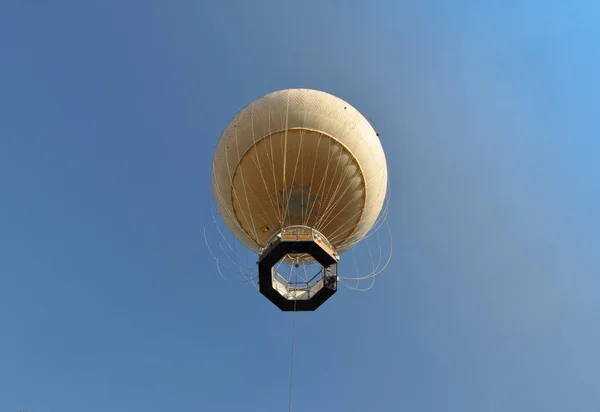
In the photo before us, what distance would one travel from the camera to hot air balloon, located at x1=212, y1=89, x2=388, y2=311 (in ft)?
62.3

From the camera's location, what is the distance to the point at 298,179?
19.2 m

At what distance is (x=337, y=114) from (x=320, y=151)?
160cm

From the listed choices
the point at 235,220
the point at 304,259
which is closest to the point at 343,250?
the point at 304,259

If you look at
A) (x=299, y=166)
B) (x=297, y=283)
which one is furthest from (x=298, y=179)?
(x=297, y=283)

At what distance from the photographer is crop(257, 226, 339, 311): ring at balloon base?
1859 centimetres

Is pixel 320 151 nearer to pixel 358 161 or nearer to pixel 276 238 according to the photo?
pixel 358 161

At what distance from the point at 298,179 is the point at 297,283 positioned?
3743 millimetres

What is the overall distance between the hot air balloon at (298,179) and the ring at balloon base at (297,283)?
3cm

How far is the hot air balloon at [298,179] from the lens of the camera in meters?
19.0

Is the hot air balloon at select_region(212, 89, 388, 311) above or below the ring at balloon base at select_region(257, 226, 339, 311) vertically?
above

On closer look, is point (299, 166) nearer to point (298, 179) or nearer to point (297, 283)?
point (298, 179)

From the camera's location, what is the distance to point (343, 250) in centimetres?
2170

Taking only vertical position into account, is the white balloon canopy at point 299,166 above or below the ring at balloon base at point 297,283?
above

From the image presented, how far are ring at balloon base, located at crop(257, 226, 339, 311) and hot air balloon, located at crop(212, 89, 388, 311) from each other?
0.11ft
